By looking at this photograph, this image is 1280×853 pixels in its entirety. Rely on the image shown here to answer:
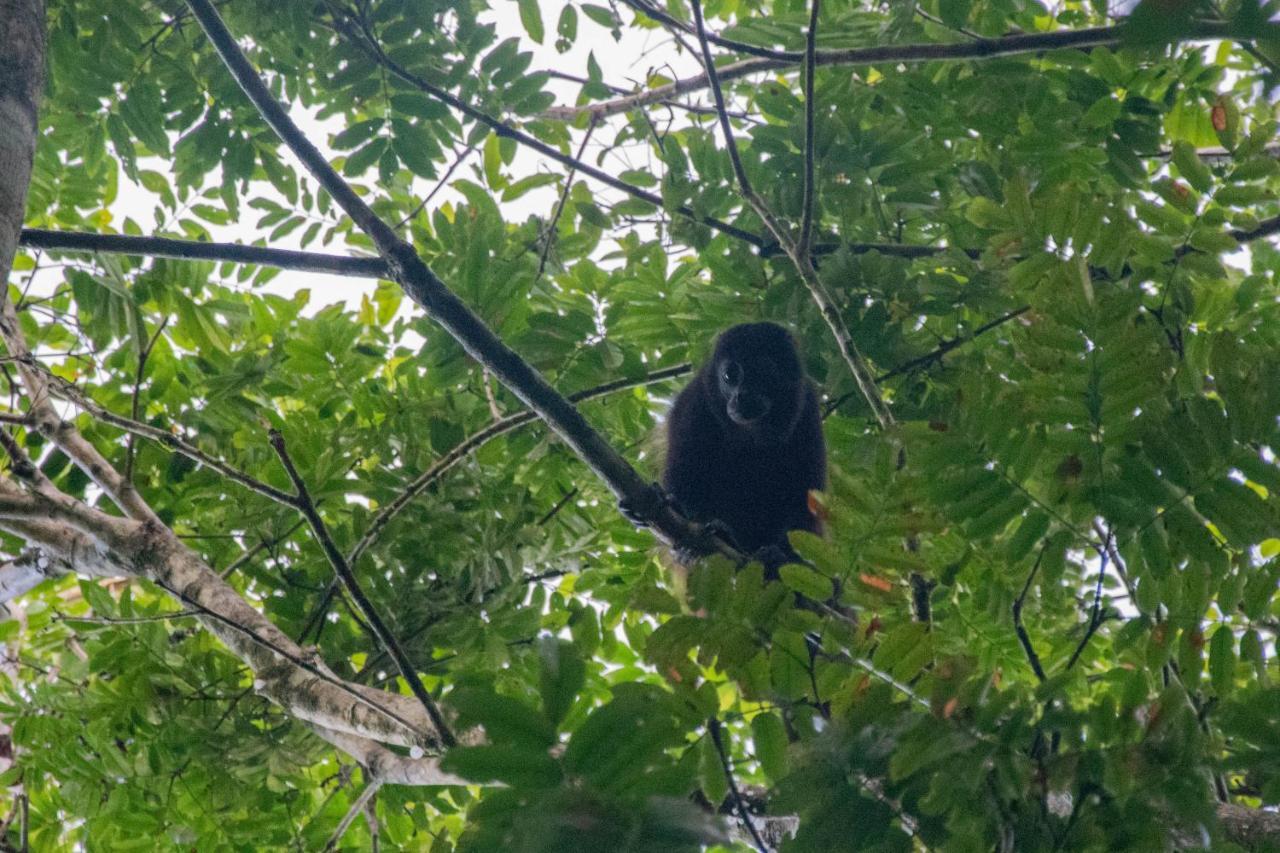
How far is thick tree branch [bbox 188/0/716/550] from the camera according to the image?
3332 millimetres

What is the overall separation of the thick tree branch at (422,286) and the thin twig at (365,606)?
62 cm

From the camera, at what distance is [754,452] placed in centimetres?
577

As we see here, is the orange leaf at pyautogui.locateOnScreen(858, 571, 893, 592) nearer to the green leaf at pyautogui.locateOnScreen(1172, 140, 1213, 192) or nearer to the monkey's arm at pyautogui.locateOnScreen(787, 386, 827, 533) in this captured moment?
the green leaf at pyautogui.locateOnScreen(1172, 140, 1213, 192)

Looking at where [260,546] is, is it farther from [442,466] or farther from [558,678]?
[558,678]

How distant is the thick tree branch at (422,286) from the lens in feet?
10.9

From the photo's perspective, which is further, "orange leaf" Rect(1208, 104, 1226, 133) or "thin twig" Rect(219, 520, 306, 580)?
"thin twig" Rect(219, 520, 306, 580)

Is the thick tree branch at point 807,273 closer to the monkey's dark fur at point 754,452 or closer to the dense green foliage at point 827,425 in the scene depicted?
the dense green foliage at point 827,425

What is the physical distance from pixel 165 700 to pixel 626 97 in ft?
10.6

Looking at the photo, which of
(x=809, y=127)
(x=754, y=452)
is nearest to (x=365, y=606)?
(x=809, y=127)

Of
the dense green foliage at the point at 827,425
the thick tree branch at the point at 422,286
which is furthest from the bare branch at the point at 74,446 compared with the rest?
the thick tree branch at the point at 422,286

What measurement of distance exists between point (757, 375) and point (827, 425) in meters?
0.47

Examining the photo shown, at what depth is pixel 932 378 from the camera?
3.96m

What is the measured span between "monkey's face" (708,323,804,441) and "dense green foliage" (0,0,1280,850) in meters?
0.40

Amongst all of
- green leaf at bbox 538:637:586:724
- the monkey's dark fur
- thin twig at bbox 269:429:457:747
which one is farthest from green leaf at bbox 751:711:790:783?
the monkey's dark fur
